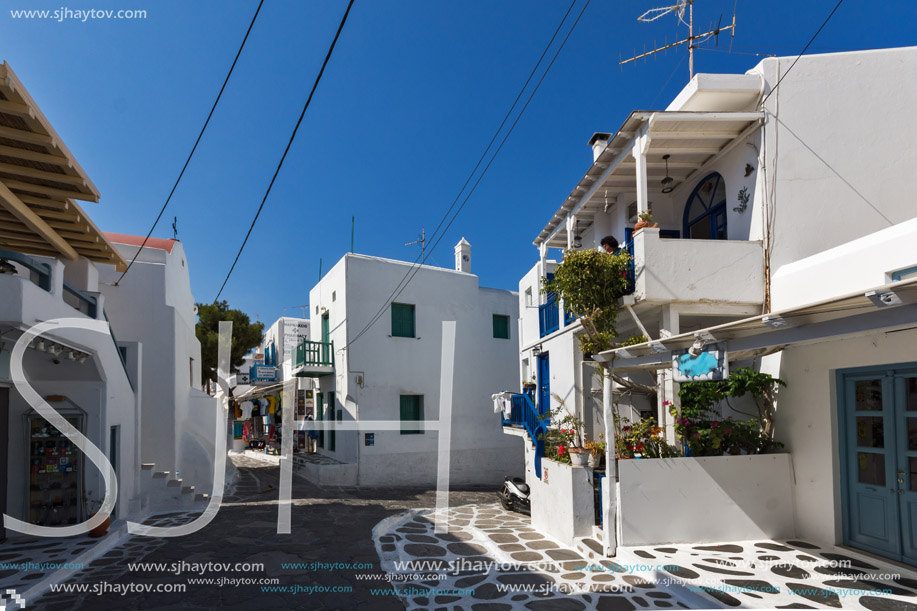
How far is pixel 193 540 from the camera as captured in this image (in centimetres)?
973

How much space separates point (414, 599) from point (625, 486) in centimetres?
313

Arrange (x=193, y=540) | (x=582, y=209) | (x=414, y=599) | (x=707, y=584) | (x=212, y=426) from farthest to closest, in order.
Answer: (x=212, y=426) < (x=582, y=209) < (x=193, y=540) < (x=414, y=599) < (x=707, y=584)

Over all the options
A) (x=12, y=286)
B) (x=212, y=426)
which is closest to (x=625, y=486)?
(x=12, y=286)

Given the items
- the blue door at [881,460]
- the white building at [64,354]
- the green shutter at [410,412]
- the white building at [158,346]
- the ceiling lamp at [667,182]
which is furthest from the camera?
the green shutter at [410,412]

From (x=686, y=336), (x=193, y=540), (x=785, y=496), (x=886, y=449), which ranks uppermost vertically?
(x=686, y=336)

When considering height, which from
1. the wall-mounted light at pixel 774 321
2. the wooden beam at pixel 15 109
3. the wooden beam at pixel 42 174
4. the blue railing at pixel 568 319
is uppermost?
the wooden beam at pixel 15 109

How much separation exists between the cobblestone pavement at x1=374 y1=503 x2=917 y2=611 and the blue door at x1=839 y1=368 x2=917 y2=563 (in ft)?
1.22

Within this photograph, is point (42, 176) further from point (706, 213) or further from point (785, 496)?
point (785, 496)

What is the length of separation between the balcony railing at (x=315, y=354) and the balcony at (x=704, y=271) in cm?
1384

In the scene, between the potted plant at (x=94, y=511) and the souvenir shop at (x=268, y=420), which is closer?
the potted plant at (x=94, y=511)

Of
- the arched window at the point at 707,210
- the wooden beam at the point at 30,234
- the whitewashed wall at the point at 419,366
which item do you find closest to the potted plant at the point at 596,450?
the arched window at the point at 707,210

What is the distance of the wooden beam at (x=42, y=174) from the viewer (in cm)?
818

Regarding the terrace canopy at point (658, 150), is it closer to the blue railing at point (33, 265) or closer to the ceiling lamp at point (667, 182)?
the ceiling lamp at point (667, 182)

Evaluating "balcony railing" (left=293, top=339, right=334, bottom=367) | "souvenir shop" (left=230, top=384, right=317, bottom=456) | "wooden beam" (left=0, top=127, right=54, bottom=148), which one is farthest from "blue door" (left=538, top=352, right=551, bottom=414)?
"souvenir shop" (left=230, top=384, right=317, bottom=456)
